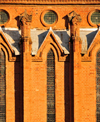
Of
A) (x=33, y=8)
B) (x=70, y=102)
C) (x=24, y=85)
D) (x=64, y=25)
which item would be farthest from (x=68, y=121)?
(x=33, y=8)

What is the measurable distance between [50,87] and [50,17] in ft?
23.8

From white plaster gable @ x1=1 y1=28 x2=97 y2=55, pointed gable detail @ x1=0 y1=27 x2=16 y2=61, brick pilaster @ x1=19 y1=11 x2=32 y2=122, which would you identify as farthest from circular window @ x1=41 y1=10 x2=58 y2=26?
pointed gable detail @ x1=0 y1=27 x2=16 y2=61

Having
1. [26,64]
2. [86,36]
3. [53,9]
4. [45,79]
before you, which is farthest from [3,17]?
[86,36]

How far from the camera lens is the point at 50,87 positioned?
25.7 m

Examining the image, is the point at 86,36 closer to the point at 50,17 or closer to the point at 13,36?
the point at 50,17

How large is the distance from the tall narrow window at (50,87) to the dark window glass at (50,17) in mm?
3861

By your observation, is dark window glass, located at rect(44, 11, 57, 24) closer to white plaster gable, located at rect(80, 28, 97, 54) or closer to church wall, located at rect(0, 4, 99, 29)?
church wall, located at rect(0, 4, 99, 29)

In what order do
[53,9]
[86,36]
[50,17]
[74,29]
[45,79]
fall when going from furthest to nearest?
[50,17] < [53,9] < [86,36] < [45,79] < [74,29]

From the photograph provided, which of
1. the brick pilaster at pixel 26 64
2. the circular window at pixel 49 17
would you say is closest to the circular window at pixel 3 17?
the brick pilaster at pixel 26 64

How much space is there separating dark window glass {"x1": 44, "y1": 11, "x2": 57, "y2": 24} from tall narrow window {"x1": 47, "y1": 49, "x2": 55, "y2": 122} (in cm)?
386

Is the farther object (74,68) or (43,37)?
(43,37)

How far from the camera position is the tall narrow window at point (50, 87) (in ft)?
84.1

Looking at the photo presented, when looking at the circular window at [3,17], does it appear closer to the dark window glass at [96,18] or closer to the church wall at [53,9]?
the church wall at [53,9]

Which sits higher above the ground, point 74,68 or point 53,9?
point 53,9
